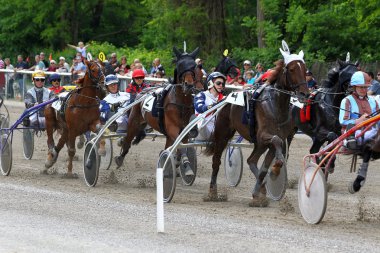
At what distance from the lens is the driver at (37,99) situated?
1814cm

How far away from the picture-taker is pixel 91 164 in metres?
15.2

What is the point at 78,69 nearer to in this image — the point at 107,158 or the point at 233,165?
the point at 107,158

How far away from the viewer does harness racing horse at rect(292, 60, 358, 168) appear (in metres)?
14.3

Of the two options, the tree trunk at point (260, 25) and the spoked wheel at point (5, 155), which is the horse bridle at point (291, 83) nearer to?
the spoked wheel at point (5, 155)

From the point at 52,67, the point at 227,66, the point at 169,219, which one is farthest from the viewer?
the point at 52,67

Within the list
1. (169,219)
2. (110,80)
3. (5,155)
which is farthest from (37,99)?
(169,219)

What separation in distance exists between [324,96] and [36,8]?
25.7m

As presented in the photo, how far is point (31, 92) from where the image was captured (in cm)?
1858

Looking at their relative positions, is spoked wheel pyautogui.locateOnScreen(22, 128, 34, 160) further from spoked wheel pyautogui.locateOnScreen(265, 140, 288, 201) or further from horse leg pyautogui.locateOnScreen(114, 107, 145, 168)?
spoked wheel pyautogui.locateOnScreen(265, 140, 288, 201)

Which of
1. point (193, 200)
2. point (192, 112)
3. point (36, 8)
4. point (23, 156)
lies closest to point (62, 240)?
point (193, 200)

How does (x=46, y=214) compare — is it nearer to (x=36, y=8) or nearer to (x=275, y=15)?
(x=275, y=15)

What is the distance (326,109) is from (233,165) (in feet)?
5.63

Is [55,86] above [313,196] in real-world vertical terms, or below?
above

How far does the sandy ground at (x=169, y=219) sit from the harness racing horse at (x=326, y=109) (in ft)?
2.78
